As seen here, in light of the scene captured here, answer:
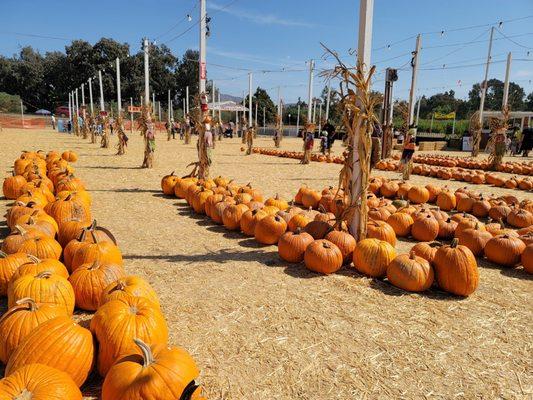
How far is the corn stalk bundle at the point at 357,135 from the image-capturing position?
455 centimetres

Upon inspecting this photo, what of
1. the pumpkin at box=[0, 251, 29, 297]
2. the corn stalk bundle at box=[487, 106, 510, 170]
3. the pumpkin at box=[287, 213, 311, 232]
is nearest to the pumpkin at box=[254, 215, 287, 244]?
the pumpkin at box=[287, 213, 311, 232]

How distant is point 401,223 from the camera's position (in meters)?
6.01

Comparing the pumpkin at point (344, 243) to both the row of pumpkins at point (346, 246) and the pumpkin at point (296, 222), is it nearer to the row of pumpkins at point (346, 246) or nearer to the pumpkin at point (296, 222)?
the row of pumpkins at point (346, 246)

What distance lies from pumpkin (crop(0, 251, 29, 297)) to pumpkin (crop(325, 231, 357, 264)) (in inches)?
130

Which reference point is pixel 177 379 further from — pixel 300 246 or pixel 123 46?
pixel 123 46

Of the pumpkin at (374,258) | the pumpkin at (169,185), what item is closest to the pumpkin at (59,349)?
the pumpkin at (374,258)

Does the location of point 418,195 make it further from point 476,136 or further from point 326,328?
point 476,136

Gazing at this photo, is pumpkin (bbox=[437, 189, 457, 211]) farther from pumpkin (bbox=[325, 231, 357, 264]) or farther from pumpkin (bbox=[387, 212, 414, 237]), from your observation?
pumpkin (bbox=[325, 231, 357, 264])

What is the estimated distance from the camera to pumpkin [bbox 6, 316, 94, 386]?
91.1 inches

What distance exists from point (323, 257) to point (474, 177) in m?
9.60

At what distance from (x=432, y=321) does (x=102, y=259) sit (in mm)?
3222

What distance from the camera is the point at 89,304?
11.0 ft

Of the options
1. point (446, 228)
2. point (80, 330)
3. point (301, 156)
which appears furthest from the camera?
point (301, 156)

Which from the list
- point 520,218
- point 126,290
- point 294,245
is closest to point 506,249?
point 520,218
